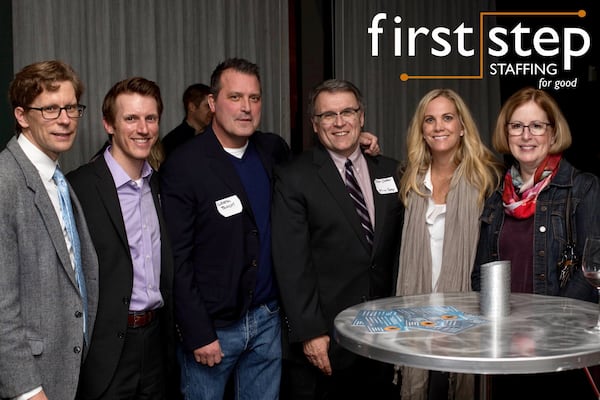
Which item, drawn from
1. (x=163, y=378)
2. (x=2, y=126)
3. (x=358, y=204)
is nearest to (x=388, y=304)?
(x=358, y=204)

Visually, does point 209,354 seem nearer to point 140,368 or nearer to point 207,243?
point 140,368

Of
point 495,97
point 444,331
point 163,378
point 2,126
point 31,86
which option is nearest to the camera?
point 444,331

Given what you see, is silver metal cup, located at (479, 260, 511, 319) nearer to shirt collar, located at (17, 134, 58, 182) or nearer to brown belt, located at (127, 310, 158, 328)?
brown belt, located at (127, 310, 158, 328)

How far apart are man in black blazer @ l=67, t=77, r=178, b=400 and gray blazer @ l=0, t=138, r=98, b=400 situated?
189mm

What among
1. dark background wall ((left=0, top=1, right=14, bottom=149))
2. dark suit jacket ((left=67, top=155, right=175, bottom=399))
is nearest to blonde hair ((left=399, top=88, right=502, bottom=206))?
dark suit jacket ((left=67, top=155, right=175, bottom=399))

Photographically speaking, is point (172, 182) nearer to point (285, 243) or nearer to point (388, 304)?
point (285, 243)

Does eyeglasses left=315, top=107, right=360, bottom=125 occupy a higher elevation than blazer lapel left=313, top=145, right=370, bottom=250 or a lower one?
higher

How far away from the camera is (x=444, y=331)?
2014mm

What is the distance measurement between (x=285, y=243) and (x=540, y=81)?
3.07 m

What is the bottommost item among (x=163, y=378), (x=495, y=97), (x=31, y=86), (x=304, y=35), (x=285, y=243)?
(x=163, y=378)

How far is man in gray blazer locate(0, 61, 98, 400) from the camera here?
2.00 m

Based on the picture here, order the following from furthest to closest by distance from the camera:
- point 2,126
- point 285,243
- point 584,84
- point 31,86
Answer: point 584,84 < point 2,126 < point 285,243 < point 31,86

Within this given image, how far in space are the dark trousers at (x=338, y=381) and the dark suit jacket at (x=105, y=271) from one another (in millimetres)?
847

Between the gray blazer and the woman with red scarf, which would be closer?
the gray blazer
